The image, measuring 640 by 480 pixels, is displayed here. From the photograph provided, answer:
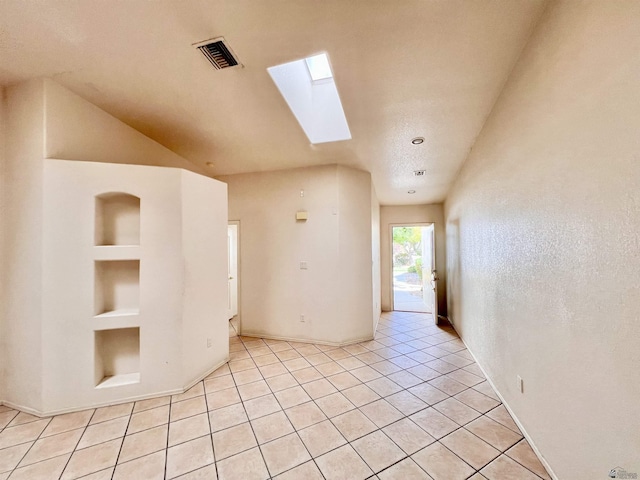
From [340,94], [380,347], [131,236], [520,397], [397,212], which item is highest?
[340,94]

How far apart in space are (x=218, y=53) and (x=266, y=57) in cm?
33

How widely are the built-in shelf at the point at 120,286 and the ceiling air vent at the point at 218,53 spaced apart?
6.53ft

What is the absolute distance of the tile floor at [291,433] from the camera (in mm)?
1603

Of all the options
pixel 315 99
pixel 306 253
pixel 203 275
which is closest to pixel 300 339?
pixel 306 253

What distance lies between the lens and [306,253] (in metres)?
3.92

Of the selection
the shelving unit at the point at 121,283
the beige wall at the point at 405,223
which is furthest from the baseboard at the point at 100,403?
the beige wall at the point at 405,223

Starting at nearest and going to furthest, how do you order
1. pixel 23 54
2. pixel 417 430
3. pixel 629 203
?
pixel 629 203
pixel 23 54
pixel 417 430

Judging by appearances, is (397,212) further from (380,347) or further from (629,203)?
(629,203)

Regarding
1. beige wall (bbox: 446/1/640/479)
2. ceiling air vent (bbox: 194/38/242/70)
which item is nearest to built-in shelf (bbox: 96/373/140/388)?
ceiling air vent (bbox: 194/38/242/70)

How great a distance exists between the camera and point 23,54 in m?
1.81

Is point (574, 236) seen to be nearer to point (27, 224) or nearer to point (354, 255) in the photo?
point (354, 255)

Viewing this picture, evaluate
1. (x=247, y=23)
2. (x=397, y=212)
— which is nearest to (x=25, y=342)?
(x=247, y=23)

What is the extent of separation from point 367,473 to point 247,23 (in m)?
2.87

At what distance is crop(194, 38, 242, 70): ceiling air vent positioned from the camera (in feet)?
5.40
